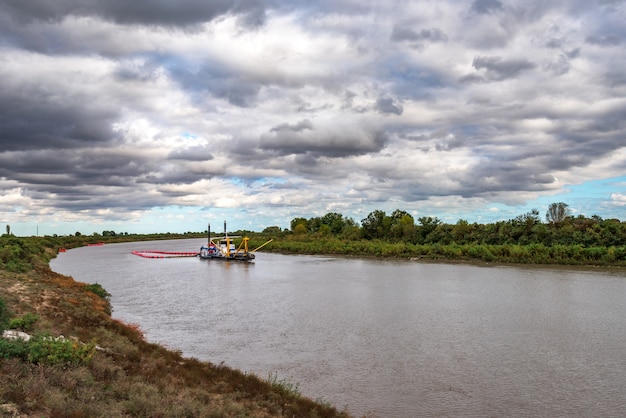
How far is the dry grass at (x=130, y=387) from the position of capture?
29.0 ft

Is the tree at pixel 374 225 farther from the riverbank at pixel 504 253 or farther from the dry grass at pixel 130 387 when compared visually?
the dry grass at pixel 130 387

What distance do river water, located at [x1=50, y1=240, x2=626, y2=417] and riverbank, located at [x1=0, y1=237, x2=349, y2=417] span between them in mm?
2487

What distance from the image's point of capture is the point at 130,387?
10492 mm

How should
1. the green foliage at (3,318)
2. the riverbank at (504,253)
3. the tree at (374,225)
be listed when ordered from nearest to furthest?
the green foliage at (3,318) < the riverbank at (504,253) < the tree at (374,225)

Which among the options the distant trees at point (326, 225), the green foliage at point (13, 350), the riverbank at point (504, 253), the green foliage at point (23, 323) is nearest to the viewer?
the green foliage at point (13, 350)

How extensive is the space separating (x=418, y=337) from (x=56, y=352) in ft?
52.1

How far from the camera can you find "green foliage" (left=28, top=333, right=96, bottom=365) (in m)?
10.5

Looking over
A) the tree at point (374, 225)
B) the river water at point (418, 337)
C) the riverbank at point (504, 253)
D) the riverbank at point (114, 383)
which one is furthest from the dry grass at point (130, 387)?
the tree at point (374, 225)

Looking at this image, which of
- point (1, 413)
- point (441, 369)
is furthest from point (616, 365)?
point (1, 413)

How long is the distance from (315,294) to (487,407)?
23.7m

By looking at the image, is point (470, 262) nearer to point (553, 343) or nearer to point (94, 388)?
point (553, 343)

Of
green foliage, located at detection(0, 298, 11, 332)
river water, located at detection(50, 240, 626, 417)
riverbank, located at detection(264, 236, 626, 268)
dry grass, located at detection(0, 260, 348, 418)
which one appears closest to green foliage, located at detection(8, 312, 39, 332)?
green foliage, located at detection(0, 298, 11, 332)

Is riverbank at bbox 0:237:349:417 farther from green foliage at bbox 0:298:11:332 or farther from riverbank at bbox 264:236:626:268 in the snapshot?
riverbank at bbox 264:236:626:268

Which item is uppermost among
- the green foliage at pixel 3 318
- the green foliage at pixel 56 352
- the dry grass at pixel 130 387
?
the green foliage at pixel 3 318
